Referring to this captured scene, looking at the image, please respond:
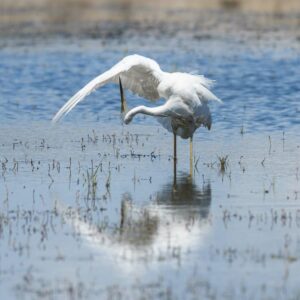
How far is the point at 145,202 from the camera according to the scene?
11273mm

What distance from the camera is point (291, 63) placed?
25969 mm

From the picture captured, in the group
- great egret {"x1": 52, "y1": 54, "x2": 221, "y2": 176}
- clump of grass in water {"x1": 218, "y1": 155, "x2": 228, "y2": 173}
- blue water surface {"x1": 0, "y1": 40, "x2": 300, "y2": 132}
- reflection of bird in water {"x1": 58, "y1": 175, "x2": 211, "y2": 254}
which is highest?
blue water surface {"x1": 0, "y1": 40, "x2": 300, "y2": 132}

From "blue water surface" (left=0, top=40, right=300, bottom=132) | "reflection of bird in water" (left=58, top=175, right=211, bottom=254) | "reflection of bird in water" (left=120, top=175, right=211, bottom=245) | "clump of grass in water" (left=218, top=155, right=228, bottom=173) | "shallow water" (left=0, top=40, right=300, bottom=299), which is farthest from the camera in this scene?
"blue water surface" (left=0, top=40, right=300, bottom=132)

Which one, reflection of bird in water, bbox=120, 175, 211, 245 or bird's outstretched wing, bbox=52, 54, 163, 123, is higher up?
bird's outstretched wing, bbox=52, 54, 163, 123

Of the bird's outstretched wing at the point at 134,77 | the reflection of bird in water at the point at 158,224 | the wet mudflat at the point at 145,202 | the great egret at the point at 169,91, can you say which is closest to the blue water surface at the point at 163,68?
the wet mudflat at the point at 145,202

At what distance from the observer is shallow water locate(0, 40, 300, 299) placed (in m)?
8.26

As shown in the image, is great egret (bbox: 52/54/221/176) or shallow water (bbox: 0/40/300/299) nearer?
shallow water (bbox: 0/40/300/299)

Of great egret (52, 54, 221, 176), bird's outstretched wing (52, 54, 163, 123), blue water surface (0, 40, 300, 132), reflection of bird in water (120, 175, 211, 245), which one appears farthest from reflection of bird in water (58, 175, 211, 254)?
blue water surface (0, 40, 300, 132)

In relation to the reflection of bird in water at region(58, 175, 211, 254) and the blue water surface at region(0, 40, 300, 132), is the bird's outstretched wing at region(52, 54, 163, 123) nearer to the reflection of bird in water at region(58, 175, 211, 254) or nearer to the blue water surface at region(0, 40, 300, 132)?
the reflection of bird in water at region(58, 175, 211, 254)

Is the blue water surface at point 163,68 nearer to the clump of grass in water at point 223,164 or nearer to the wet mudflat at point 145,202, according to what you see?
the wet mudflat at point 145,202

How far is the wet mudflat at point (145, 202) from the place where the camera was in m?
8.27

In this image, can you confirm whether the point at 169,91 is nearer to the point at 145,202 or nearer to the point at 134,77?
the point at 134,77

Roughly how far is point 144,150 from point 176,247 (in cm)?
581

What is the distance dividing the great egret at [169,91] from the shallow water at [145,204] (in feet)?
1.97
